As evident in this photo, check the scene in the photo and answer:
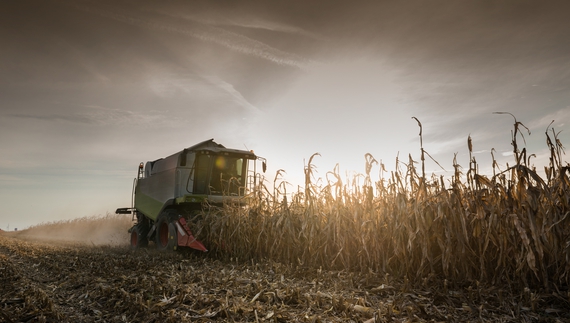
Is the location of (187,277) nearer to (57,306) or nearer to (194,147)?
(57,306)

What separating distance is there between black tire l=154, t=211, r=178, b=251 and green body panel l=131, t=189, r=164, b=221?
0.74 metres

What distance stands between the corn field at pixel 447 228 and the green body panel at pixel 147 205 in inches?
227

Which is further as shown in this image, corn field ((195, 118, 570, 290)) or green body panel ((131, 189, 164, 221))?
green body panel ((131, 189, 164, 221))

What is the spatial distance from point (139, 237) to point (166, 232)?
2.52 m

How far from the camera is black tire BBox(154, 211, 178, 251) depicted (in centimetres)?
838

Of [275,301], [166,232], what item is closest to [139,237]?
[166,232]

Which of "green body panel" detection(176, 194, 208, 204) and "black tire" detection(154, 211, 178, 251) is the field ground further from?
"green body panel" detection(176, 194, 208, 204)

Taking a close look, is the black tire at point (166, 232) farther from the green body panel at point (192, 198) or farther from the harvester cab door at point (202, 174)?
the harvester cab door at point (202, 174)

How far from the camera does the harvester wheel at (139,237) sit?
11.4 metres

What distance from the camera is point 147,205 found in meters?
11.7

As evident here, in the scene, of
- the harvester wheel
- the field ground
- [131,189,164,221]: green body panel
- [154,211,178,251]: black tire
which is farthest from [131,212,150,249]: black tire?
the field ground

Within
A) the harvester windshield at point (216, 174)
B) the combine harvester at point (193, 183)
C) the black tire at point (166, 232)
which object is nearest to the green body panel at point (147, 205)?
the combine harvester at point (193, 183)

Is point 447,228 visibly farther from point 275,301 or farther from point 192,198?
point 192,198

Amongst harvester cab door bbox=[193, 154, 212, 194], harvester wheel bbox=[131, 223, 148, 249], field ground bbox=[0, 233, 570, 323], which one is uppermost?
harvester cab door bbox=[193, 154, 212, 194]
